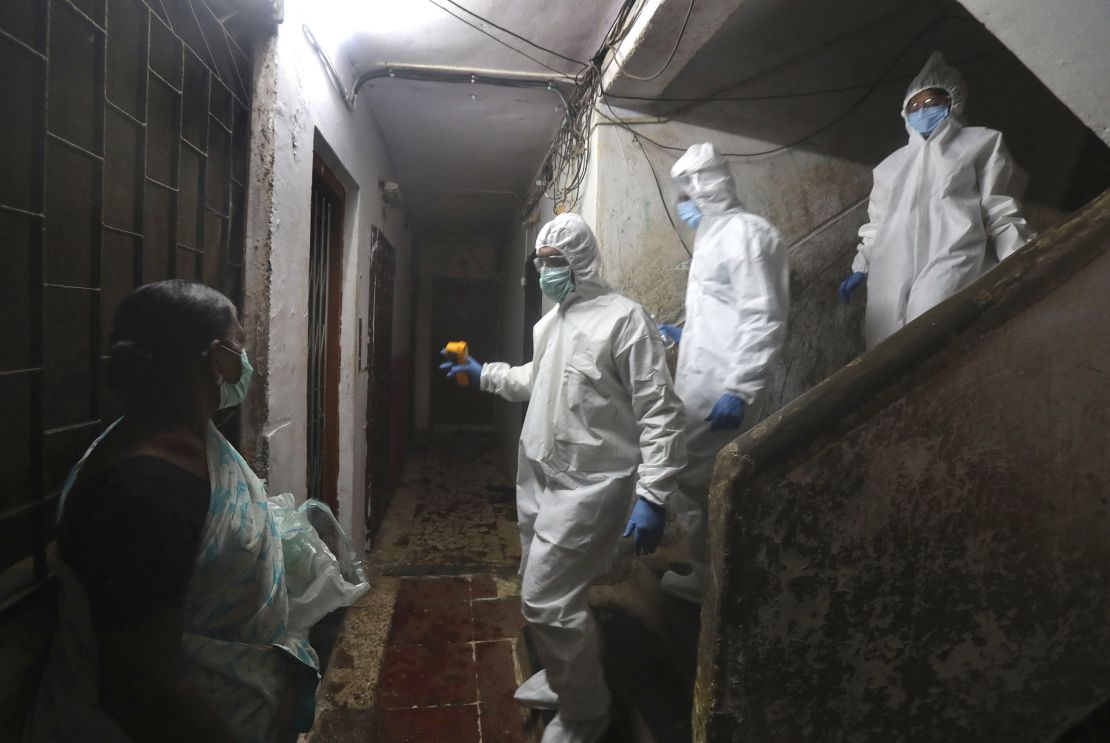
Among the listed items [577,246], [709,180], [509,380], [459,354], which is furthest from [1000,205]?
[459,354]

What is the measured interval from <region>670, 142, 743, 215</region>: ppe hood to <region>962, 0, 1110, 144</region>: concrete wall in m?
1.07

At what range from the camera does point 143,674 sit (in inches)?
32.2

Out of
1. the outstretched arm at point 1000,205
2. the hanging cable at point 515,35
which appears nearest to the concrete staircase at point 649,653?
the outstretched arm at point 1000,205

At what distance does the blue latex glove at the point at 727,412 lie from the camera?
2.14m

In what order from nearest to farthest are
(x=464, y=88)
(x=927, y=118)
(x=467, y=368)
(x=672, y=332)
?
(x=927, y=118), (x=467, y=368), (x=672, y=332), (x=464, y=88)

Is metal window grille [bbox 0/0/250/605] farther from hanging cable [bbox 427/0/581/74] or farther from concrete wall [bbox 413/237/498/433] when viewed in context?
concrete wall [bbox 413/237/498/433]

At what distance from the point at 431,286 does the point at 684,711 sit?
761cm

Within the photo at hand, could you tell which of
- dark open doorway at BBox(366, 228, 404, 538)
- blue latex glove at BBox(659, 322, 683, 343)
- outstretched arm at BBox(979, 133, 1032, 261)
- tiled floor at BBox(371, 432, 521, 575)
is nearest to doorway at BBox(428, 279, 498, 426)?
tiled floor at BBox(371, 432, 521, 575)

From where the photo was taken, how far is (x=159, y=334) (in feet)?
3.17

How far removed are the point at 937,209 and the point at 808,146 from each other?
1042 millimetres

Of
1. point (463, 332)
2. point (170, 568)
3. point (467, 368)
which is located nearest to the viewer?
point (170, 568)

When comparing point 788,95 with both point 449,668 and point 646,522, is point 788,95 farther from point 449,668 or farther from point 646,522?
point 449,668

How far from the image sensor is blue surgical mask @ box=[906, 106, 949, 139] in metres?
2.18

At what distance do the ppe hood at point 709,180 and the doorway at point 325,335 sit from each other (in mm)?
1814
